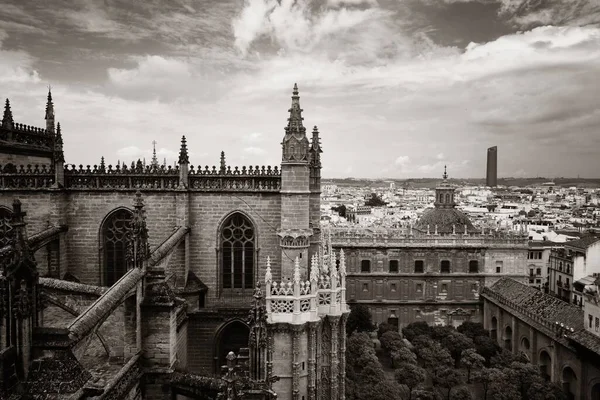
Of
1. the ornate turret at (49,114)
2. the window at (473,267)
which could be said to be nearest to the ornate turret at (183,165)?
the ornate turret at (49,114)

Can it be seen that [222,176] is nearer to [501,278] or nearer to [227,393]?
[227,393]

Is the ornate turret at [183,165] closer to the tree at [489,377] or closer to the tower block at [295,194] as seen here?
the tower block at [295,194]

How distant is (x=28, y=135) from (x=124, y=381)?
16.4 metres

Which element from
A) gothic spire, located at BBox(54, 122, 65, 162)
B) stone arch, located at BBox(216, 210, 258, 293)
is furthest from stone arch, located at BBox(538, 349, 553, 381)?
gothic spire, located at BBox(54, 122, 65, 162)

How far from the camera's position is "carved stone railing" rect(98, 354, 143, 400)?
10029 mm

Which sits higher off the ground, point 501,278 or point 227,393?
point 227,393

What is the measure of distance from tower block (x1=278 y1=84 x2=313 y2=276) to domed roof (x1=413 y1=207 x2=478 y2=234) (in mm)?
42552

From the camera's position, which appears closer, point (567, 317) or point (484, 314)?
point (567, 317)

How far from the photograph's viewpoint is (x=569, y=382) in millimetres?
34156

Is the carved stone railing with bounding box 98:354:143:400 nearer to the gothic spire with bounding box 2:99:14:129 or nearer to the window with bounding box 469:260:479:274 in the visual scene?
the gothic spire with bounding box 2:99:14:129

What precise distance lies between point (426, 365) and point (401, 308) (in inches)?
646

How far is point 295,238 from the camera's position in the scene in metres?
16.8

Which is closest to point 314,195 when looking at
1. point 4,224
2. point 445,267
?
point 4,224

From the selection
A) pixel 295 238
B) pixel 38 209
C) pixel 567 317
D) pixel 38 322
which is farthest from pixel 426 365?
pixel 38 322
